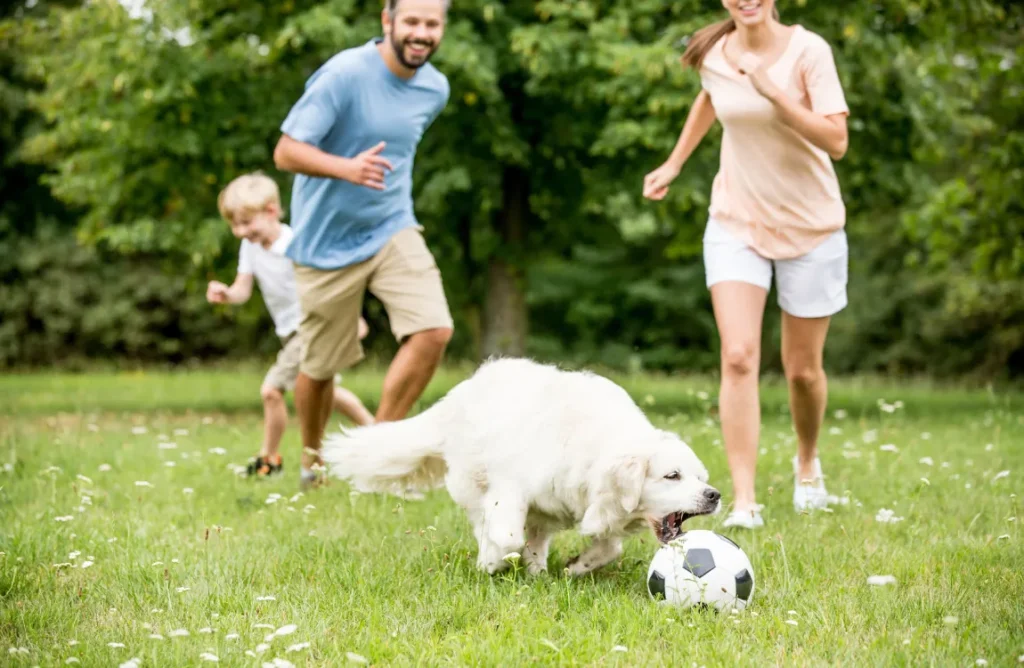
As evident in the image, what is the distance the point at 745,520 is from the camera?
4922 mm

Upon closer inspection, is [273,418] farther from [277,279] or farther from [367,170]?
[367,170]

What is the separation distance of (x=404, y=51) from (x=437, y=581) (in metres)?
2.84

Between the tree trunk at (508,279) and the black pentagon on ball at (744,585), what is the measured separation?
9.52 meters

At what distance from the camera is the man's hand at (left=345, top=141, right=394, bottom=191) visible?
17.2ft

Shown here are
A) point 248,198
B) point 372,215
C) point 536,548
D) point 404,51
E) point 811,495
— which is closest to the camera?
point 536,548

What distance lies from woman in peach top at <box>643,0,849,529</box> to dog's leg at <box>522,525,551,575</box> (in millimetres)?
1057

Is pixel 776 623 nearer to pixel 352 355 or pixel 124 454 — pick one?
pixel 352 355

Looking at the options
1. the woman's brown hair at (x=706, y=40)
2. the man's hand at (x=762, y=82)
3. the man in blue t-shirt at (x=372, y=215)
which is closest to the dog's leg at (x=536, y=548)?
the man in blue t-shirt at (x=372, y=215)

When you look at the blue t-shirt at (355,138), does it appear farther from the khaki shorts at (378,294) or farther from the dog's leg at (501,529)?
the dog's leg at (501,529)

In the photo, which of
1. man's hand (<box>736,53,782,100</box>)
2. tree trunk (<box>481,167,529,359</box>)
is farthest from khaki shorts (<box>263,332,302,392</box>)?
tree trunk (<box>481,167,529,359</box>)

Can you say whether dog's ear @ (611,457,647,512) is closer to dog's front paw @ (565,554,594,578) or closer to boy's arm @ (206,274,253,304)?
dog's front paw @ (565,554,594,578)

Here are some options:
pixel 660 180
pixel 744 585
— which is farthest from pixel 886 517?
pixel 660 180

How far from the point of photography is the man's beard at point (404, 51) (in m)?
5.59

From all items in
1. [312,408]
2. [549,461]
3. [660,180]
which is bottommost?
[312,408]
